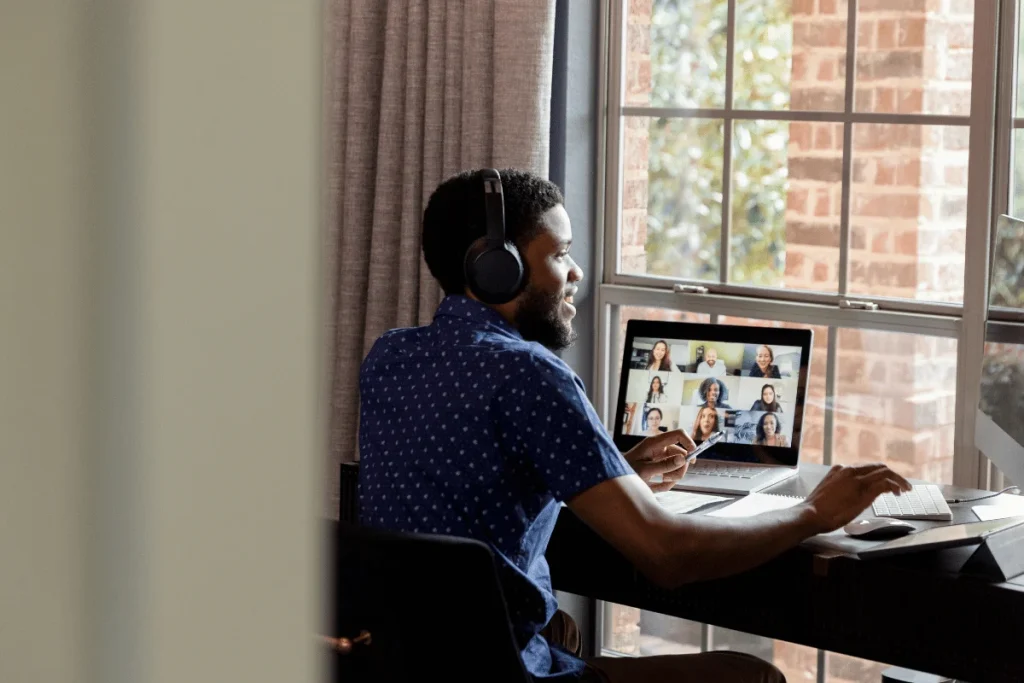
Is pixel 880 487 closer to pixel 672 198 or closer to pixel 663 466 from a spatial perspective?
pixel 663 466

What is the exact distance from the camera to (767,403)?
221cm

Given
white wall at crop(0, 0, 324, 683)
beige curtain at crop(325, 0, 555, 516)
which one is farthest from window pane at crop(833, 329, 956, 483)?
white wall at crop(0, 0, 324, 683)

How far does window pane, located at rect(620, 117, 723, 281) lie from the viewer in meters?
2.57

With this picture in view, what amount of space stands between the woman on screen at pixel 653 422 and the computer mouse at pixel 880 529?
59 cm

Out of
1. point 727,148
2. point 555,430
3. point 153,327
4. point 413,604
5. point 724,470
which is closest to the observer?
point 153,327

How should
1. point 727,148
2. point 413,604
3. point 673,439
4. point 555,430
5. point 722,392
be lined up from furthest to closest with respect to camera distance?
point 727,148 < point 722,392 < point 673,439 < point 555,430 < point 413,604

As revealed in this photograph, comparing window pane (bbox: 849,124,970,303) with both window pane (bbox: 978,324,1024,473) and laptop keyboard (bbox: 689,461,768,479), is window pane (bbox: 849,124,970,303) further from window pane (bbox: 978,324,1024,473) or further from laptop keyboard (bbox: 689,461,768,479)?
laptop keyboard (bbox: 689,461,768,479)

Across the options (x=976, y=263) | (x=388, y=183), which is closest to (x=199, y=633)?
(x=976, y=263)

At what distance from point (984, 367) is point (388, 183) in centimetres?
134

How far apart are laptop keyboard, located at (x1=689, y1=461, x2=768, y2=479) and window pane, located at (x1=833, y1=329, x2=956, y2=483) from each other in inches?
13.4

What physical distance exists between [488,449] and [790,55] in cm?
132

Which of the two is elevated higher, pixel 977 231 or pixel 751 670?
pixel 977 231

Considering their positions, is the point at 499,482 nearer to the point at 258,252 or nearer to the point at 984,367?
the point at 984,367

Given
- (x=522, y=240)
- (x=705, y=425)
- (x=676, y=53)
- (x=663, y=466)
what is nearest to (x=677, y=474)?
(x=663, y=466)
